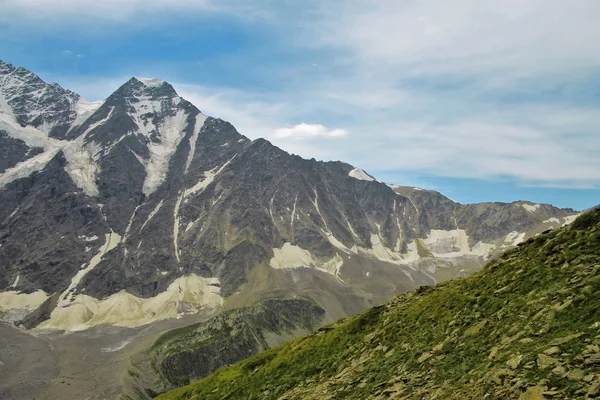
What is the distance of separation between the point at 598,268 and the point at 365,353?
58.8 feet

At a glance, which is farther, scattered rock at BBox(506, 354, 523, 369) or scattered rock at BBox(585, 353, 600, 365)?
scattered rock at BBox(506, 354, 523, 369)

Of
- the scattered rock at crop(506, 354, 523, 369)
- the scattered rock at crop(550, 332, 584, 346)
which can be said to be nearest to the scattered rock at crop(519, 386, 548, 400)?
the scattered rock at crop(506, 354, 523, 369)

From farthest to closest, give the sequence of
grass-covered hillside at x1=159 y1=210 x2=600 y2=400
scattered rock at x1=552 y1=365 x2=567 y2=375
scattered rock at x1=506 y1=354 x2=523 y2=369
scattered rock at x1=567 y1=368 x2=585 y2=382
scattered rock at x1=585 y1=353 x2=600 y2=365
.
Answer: scattered rock at x1=506 y1=354 x2=523 y2=369 < grass-covered hillside at x1=159 y1=210 x2=600 y2=400 < scattered rock at x1=552 y1=365 x2=567 y2=375 < scattered rock at x1=585 y1=353 x2=600 y2=365 < scattered rock at x1=567 y1=368 x2=585 y2=382

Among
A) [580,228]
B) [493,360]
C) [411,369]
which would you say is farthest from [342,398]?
[580,228]

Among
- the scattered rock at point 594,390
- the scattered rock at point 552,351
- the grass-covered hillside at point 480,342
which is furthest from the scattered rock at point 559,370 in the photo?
the scattered rock at point 594,390

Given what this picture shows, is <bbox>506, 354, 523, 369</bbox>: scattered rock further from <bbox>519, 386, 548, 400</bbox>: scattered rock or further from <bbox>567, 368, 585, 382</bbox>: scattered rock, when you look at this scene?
<bbox>567, 368, 585, 382</bbox>: scattered rock

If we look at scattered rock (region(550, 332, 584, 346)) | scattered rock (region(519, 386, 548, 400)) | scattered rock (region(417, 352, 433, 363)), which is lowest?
scattered rock (region(417, 352, 433, 363))

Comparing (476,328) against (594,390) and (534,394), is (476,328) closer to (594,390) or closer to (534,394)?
(534,394)

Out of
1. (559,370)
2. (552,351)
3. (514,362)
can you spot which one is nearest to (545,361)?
(552,351)

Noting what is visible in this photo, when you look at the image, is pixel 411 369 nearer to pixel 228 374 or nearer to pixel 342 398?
pixel 342 398

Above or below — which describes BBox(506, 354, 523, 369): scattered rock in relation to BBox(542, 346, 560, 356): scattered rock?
below

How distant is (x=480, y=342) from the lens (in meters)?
27.5

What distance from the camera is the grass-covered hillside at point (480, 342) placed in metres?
20.5

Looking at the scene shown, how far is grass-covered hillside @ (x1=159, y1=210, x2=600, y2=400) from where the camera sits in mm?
20500
